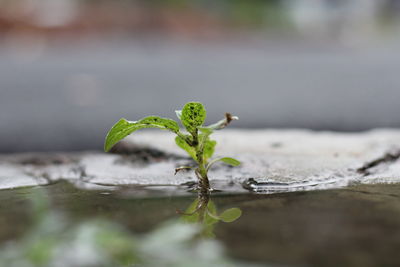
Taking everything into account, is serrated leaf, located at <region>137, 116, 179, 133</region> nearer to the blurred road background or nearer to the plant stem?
the plant stem

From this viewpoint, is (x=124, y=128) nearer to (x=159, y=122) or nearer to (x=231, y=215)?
(x=159, y=122)

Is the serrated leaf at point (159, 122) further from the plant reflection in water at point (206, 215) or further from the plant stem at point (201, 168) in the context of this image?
the plant reflection in water at point (206, 215)

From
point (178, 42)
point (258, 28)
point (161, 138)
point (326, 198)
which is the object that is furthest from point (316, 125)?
point (258, 28)

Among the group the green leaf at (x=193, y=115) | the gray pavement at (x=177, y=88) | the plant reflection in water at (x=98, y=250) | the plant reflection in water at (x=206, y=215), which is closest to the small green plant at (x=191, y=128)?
the green leaf at (x=193, y=115)

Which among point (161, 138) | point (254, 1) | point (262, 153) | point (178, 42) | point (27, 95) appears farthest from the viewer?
point (254, 1)

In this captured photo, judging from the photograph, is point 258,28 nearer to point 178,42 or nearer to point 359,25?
point 178,42
